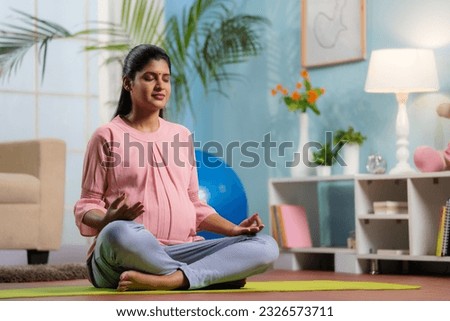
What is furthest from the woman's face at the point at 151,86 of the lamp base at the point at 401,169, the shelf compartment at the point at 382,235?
the shelf compartment at the point at 382,235

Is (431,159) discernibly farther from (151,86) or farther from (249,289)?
(151,86)

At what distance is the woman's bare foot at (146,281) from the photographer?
2736 millimetres

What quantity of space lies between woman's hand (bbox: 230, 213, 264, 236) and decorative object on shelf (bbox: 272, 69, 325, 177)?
226 centimetres

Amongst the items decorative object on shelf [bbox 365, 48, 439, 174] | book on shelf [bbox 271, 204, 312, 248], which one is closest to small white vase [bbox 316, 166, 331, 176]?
book on shelf [bbox 271, 204, 312, 248]

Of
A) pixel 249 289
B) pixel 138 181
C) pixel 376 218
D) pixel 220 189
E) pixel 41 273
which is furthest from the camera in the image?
pixel 376 218

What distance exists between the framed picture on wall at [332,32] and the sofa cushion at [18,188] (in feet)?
5.55

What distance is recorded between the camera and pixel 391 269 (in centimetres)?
468

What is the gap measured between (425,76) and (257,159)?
1.52 m

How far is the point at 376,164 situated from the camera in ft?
15.2

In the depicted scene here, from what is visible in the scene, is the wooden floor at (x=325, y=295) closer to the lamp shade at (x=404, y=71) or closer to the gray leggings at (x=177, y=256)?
the gray leggings at (x=177, y=256)

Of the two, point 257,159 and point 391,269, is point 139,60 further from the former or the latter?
point 257,159

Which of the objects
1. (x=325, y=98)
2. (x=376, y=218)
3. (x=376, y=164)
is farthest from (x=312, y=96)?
(x=376, y=218)

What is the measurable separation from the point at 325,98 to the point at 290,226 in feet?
2.55
